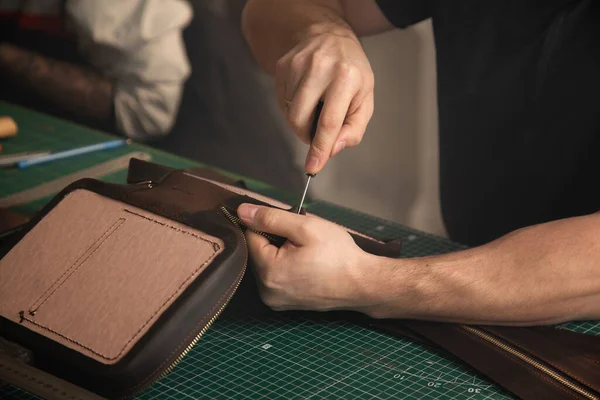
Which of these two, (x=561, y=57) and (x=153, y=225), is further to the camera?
(x=561, y=57)

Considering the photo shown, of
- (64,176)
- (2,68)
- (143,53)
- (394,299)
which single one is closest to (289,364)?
(394,299)

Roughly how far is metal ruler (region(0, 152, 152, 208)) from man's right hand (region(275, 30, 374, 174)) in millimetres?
505

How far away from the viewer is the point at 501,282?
1.16 metres

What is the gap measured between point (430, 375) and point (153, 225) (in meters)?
0.43

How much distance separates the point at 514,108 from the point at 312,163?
61 cm

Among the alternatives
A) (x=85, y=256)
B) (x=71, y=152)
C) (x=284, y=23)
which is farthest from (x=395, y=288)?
(x=71, y=152)

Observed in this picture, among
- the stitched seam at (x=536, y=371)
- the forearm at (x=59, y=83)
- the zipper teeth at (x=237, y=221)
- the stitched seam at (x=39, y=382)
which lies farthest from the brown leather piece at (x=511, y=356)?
the forearm at (x=59, y=83)

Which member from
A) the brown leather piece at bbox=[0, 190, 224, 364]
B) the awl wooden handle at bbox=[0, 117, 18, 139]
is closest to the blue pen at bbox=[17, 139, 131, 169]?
the awl wooden handle at bbox=[0, 117, 18, 139]

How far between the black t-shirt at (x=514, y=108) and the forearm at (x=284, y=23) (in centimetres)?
16

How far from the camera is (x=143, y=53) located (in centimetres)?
224

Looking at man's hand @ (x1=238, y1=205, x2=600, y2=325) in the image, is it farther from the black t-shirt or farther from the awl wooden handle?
the awl wooden handle

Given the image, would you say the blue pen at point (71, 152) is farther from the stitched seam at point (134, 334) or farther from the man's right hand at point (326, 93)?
the stitched seam at point (134, 334)

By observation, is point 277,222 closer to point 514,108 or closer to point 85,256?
point 85,256

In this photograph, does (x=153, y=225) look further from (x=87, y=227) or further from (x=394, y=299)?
(x=394, y=299)
